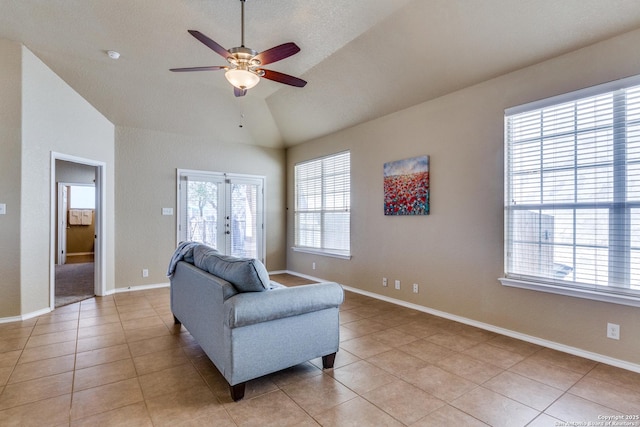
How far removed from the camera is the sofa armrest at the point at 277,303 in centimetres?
211

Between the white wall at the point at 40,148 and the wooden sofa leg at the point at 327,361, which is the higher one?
the white wall at the point at 40,148

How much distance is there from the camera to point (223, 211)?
6.24 meters

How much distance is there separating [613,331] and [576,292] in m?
0.37

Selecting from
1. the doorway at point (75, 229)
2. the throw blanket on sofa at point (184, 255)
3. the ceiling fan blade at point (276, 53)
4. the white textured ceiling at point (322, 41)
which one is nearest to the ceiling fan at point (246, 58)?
the ceiling fan blade at point (276, 53)

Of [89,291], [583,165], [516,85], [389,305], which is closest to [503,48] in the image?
[516,85]

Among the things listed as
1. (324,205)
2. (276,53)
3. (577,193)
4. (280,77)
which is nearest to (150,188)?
(324,205)

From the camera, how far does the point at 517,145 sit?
3330 millimetres

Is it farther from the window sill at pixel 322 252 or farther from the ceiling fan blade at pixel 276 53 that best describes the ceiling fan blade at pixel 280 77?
Answer: the window sill at pixel 322 252

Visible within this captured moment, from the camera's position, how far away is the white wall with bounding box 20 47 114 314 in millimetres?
3816

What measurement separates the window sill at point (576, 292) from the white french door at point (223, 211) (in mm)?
4640

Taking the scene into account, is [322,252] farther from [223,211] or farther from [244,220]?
[223,211]

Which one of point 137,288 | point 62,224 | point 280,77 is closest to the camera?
point 280,77

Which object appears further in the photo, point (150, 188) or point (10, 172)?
point (150, 188)

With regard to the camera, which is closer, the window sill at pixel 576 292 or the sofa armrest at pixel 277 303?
the sofa armrest at pixel 277 303
